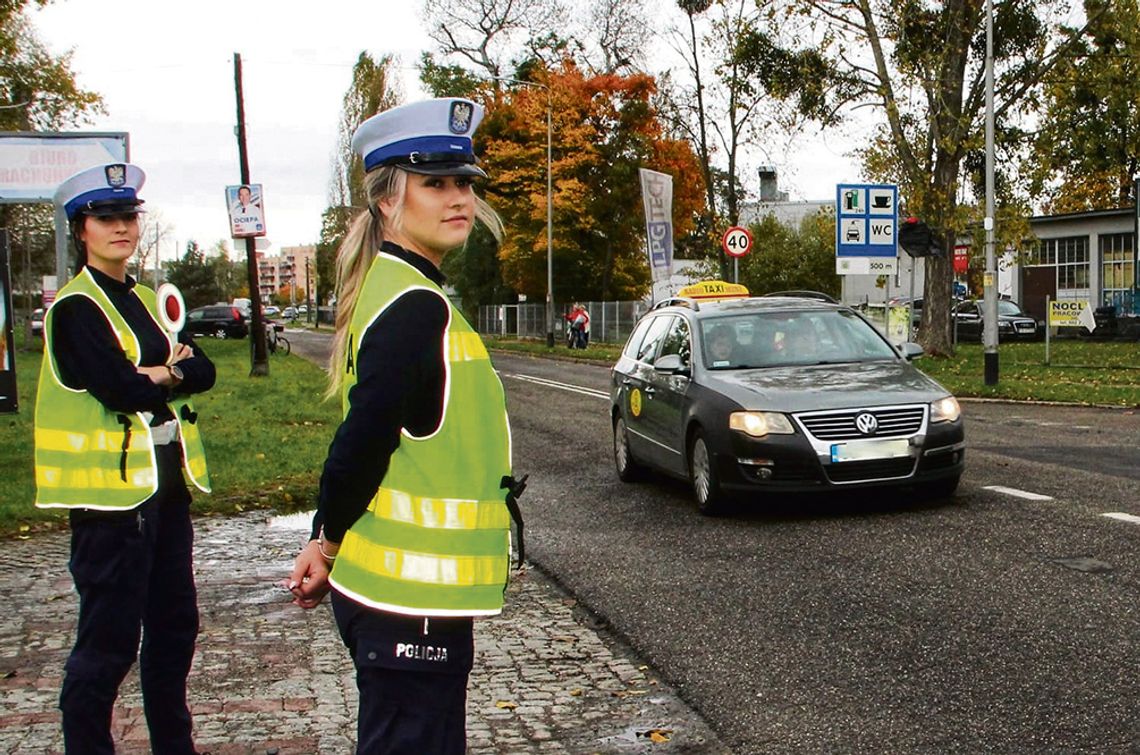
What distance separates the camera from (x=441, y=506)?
271 centimetres

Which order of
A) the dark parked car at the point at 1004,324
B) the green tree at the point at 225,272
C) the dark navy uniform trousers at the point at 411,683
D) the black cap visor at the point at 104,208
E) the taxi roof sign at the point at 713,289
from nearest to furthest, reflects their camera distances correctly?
the dark navy uniform trousers at the point at 411,683 → the black cap visor at the point at 104,208 → the taxi roof sign at the point at 713,289 → the dark parked car at the point at 1004,324 → the green tree at the point at 225,272

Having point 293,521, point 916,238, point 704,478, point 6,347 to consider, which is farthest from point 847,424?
point 916,238

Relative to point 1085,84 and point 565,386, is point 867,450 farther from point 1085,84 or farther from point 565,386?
point 1085,84

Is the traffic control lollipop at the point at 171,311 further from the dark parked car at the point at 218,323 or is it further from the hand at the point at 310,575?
the dark parked car at the point at 218,323

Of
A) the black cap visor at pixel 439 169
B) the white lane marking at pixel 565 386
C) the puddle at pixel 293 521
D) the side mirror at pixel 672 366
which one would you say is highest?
the black cap visor at pixel 439 169

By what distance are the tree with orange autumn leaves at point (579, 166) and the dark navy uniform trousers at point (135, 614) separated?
50.2 metres

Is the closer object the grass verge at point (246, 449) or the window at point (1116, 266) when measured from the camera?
the grass verge at point (246, 449)

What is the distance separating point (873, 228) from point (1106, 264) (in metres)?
37.4

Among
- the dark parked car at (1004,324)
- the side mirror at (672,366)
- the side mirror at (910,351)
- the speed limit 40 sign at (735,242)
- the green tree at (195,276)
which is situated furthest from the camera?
the green tree at (195,276)

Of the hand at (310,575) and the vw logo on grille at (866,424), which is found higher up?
the hand at (310,575)

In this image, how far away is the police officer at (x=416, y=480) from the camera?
2664 millimetres

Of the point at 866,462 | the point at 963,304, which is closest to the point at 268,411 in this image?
the point at 866,462

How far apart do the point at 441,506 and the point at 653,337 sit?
30.9 ft

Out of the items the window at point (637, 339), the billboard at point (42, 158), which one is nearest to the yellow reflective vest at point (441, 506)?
the window at point (637, 339)
